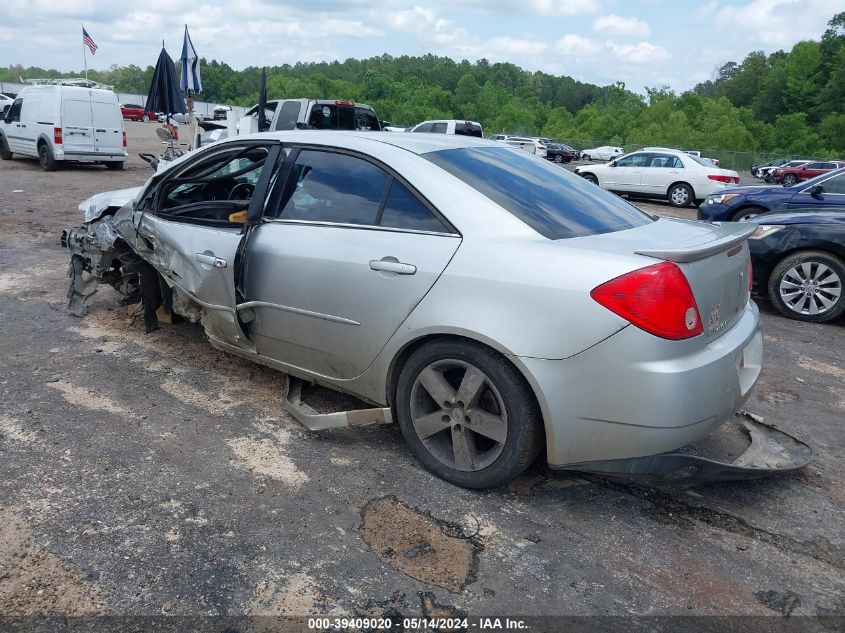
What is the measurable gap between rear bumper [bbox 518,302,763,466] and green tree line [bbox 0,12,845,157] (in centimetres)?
5357

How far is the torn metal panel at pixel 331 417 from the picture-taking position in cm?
331

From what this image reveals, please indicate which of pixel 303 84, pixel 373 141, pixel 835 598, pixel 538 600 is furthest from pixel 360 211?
pixel 303 84

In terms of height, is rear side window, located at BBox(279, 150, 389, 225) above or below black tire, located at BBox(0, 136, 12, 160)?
above

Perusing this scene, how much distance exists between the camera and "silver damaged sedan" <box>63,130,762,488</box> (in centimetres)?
257

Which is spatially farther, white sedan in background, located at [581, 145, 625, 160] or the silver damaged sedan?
white sedan in background, located at [581, 145, 625, 160]

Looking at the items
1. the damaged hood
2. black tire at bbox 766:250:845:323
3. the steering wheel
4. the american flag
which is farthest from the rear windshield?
the american flag

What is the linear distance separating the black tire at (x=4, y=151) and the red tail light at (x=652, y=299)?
1936cm

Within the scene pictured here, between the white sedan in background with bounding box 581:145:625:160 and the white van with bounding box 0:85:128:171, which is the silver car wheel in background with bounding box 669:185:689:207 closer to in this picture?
Answer: the white van with bounding box 0:85:128:171

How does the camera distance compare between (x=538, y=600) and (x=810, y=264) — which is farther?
(x=810, y=264)

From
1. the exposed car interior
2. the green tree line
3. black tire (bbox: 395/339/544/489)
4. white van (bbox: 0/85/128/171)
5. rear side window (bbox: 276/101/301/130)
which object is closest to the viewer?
black tire (bbox: 395/339/544/489)

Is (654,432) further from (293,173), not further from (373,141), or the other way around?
(293,173)

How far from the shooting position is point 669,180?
17391 millimetres

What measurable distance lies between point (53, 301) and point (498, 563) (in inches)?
195

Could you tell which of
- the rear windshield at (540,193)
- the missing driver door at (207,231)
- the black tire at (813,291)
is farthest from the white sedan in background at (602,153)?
the rear windshield at (540,193)
